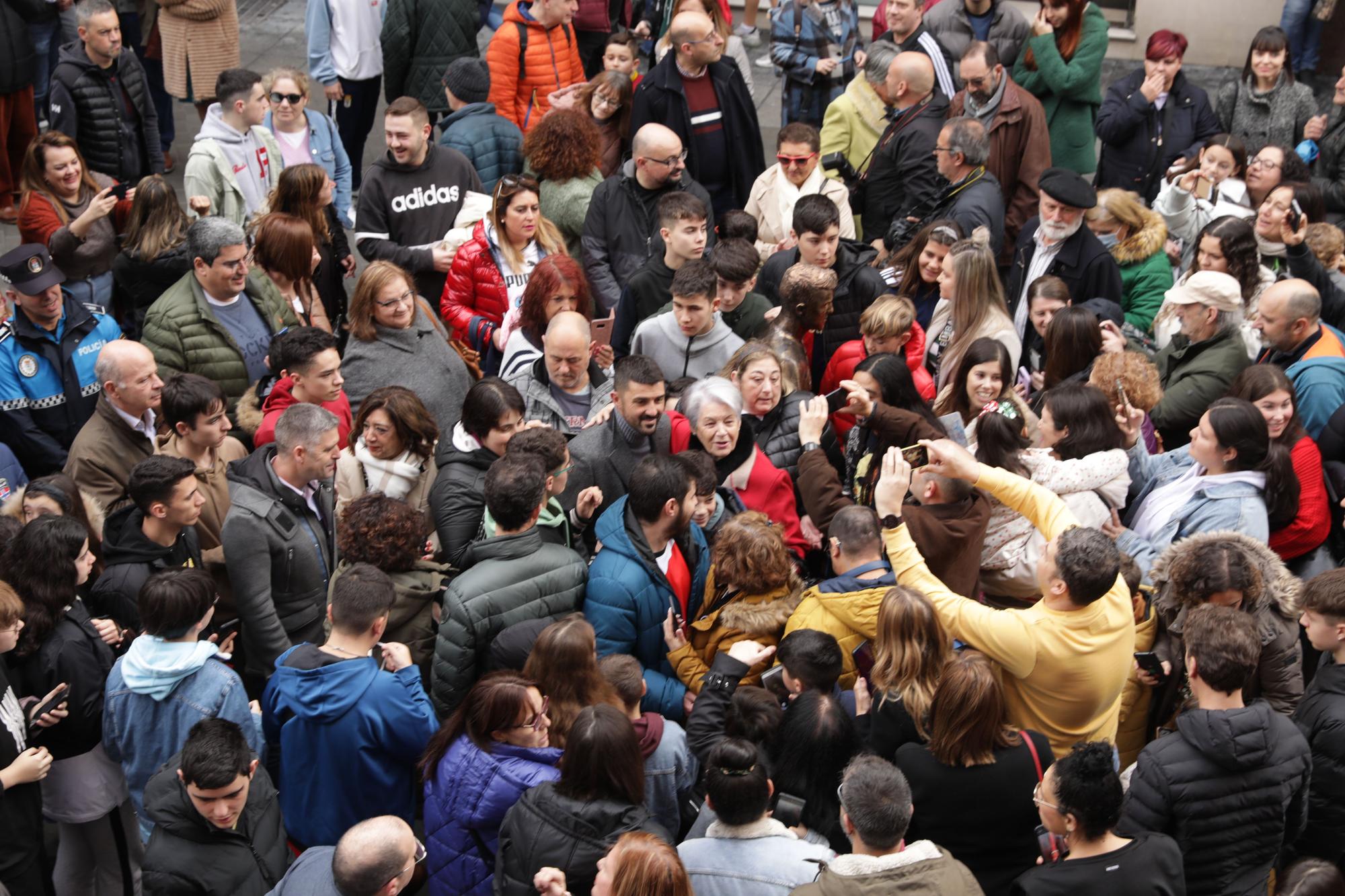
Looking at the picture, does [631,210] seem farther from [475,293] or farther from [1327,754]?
[1327,754]

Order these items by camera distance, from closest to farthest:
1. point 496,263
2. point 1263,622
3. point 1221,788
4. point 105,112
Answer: point 1221,788
point 1263,622
point 496,263
point 105,112

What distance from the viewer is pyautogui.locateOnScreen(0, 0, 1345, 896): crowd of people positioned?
3828 mm

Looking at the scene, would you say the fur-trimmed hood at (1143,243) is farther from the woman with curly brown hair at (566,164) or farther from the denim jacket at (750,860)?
the denim jacket at (750,860)

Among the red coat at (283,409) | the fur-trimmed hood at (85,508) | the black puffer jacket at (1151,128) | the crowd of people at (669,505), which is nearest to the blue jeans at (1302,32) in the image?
the black puffer jacket at (1151,128)

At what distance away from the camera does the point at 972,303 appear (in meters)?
6.17

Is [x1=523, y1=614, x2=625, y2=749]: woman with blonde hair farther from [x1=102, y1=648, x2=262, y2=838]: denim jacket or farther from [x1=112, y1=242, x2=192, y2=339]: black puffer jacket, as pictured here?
[x1=112, y1=242, x2=192, y2=339]: black puffer jacket

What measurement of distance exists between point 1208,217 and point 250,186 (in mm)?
5595

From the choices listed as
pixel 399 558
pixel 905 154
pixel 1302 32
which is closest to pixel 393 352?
pixel 399 558

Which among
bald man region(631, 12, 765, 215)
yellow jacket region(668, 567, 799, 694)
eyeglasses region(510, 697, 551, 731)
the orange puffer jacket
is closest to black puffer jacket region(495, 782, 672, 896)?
eyeglasses region(510, 697, 551, 731)

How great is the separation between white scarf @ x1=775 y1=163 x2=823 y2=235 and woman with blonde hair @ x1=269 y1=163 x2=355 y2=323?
8.24 ft

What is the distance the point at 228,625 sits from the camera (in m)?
4.97

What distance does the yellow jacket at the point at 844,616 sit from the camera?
4.30m

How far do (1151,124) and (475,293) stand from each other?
4.95 meters

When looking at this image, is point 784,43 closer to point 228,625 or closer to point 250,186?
point 250,186
